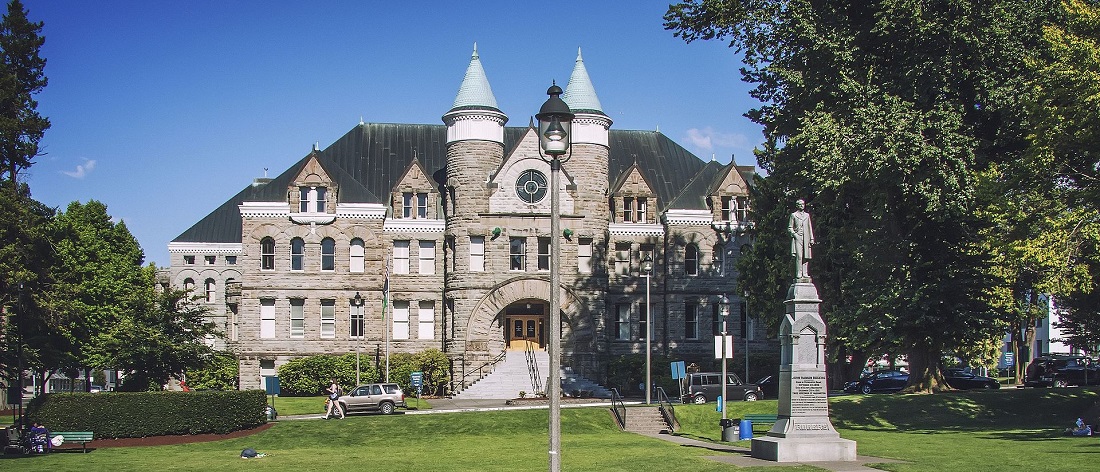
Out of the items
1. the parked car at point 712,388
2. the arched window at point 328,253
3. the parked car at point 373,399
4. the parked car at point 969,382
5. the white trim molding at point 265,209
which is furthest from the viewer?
the arched window at point 328,253

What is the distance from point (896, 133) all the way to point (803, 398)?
40.4ft

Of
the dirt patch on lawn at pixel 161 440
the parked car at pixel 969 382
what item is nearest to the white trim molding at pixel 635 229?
the parked car at pixel 969 382

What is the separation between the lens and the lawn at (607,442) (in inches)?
1060

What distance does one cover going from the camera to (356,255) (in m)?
58.5

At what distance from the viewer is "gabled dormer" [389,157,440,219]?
59.3m

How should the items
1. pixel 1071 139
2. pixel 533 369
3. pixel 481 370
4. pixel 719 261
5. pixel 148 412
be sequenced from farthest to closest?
pixel 719 261
pixel 533 369
pixel 481 370
pixel 148 412
pixel 1071 139

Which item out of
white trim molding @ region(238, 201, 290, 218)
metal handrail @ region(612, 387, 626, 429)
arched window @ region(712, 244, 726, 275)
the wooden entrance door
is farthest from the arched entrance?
metal handrail @ region(612, 387, 626, 429)

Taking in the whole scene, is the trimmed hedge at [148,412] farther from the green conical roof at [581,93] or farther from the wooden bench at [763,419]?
the green conical roof at [581,93]

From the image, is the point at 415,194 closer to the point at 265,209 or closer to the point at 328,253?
the point at 328,253

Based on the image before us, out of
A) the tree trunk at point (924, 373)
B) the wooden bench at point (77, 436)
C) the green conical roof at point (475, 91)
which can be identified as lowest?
the wooden bench at point (77, 436)

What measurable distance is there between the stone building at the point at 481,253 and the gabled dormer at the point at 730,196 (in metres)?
0.08

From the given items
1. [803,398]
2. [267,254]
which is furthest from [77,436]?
[267,254]

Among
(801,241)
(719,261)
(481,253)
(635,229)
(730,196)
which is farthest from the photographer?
(719,261)

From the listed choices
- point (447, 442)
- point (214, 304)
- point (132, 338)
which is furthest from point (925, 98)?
point (214, 304)
